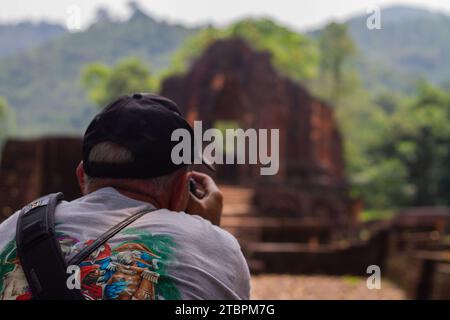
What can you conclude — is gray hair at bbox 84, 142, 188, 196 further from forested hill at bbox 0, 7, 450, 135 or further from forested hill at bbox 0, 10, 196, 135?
forested hill at bbox 0, 10, 196, 135

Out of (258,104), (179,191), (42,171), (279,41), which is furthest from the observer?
(279,41)

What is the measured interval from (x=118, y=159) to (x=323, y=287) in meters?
8.17

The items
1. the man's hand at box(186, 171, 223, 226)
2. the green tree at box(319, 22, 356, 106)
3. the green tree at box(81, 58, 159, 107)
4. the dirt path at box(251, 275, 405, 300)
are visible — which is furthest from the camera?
the green tree at box(319, 22, 356, 106)

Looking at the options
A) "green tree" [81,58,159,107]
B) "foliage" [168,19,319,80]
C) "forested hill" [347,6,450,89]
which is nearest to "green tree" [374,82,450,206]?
"foliage" [168,19,319,80]

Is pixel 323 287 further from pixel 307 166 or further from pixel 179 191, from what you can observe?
pixel 307 166

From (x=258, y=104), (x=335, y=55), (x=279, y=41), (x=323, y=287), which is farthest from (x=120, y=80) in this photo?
(x=323, y=287)

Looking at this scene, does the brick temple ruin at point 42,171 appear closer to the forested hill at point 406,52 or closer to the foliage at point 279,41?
the foliage at point 279,41

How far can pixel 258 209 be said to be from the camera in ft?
53.6

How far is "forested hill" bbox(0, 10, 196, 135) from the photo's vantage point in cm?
9275

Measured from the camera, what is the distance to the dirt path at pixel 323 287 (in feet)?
27.8

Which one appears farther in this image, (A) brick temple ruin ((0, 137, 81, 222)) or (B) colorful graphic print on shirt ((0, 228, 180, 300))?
(A) brick temple ruin ((0, 137, 81, 222))

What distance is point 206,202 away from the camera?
219 centimetres

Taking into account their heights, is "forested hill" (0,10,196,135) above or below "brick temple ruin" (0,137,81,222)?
above

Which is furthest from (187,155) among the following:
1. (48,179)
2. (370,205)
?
(370,205)
